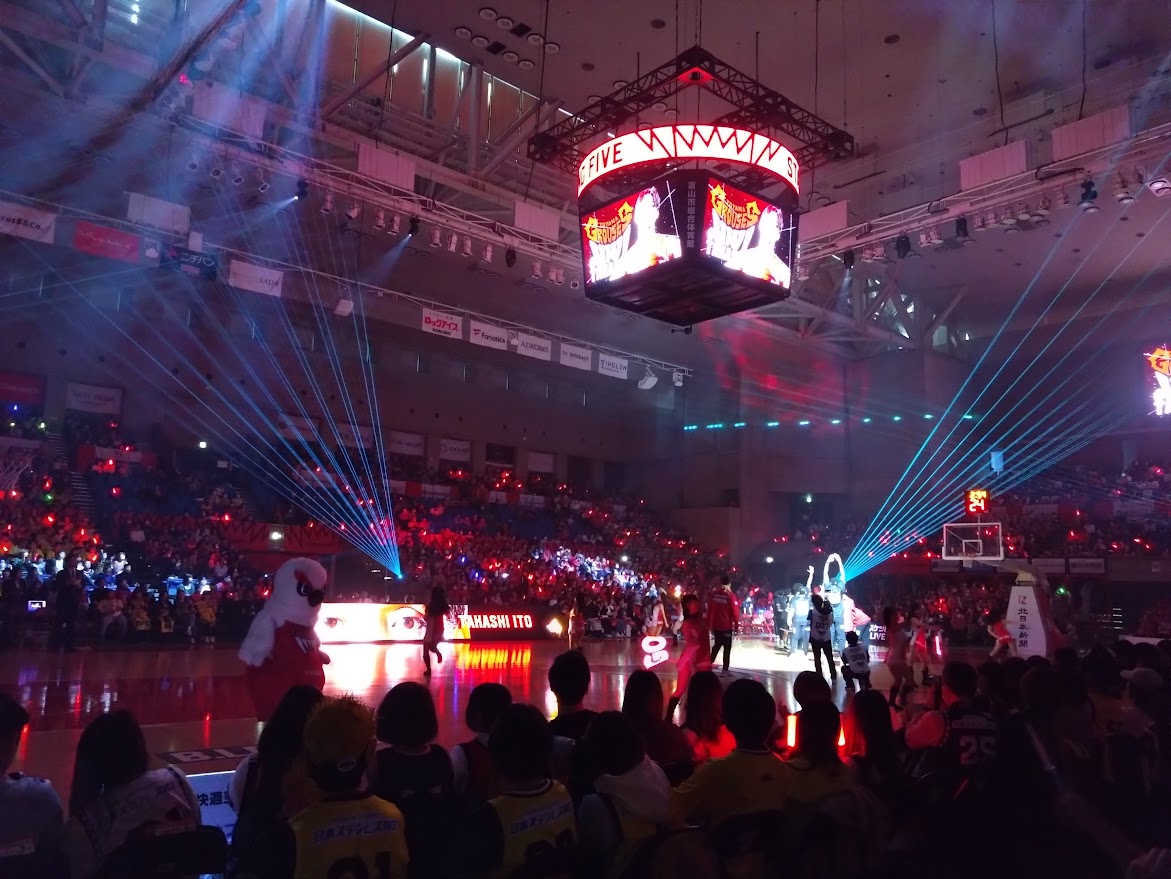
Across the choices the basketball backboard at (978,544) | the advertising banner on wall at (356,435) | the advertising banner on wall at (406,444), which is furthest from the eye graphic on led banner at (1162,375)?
the advertising banner on wall at (406,444)

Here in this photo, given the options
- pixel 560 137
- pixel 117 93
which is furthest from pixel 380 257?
pixel 560 137

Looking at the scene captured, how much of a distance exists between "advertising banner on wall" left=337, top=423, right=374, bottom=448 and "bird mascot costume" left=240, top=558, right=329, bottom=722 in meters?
20.9

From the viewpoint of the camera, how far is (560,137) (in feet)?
35.3

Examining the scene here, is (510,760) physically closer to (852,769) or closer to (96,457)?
(852,769)

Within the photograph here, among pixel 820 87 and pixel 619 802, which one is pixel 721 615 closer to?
pixel 820 87

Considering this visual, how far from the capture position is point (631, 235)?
25.1 feet

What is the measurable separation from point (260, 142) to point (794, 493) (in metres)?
23.5

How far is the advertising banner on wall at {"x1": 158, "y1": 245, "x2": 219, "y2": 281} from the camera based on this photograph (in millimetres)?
14273

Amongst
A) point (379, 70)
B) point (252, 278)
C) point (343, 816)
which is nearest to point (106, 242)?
point (252, 278)

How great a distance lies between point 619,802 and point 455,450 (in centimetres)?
2804

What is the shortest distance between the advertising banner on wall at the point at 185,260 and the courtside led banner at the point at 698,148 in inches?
364

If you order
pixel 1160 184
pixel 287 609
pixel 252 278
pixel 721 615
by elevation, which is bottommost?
pixel 721 615

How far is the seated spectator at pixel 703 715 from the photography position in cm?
402

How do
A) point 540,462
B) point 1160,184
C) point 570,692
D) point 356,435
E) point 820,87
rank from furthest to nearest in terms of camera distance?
point 540,462 → point 356,435 → point 820,87 → point 1160,184 → point 570,692
